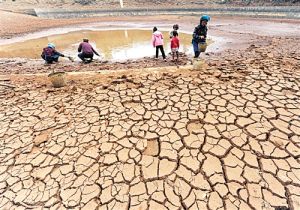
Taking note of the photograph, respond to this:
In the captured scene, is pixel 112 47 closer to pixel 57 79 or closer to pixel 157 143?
pixel 57 79

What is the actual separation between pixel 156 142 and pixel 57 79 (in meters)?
2.95

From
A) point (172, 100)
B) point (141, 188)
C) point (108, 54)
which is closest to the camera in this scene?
point (141, 188)

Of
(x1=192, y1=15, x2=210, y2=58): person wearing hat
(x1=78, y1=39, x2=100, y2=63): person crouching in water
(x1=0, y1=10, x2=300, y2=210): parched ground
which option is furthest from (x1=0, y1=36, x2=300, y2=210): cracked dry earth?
(x1=78, y1=39, x2=100, y2=63): person crouching in water

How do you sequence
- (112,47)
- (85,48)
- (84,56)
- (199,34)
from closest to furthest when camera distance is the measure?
(199,34), (85,48), (84,56), (112,47)

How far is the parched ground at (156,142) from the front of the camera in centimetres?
265

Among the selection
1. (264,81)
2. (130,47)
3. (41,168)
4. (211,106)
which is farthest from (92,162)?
(130,47)

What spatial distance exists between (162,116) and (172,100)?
1.66ft

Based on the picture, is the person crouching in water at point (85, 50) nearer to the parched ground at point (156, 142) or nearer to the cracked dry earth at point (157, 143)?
the parched ground at point (156, 142)

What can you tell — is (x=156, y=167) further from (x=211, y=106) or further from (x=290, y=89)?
(x=290, y=89)

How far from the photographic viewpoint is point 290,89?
4.24 meters

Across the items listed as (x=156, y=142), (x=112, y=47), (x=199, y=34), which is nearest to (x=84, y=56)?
(x=112, y=47)

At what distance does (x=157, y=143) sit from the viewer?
10.9ft

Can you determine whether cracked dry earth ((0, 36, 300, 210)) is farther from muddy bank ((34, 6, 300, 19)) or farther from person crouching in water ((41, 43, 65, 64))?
muddy bank ((34, 6, 300, 19))

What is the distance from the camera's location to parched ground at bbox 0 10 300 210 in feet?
8.70
